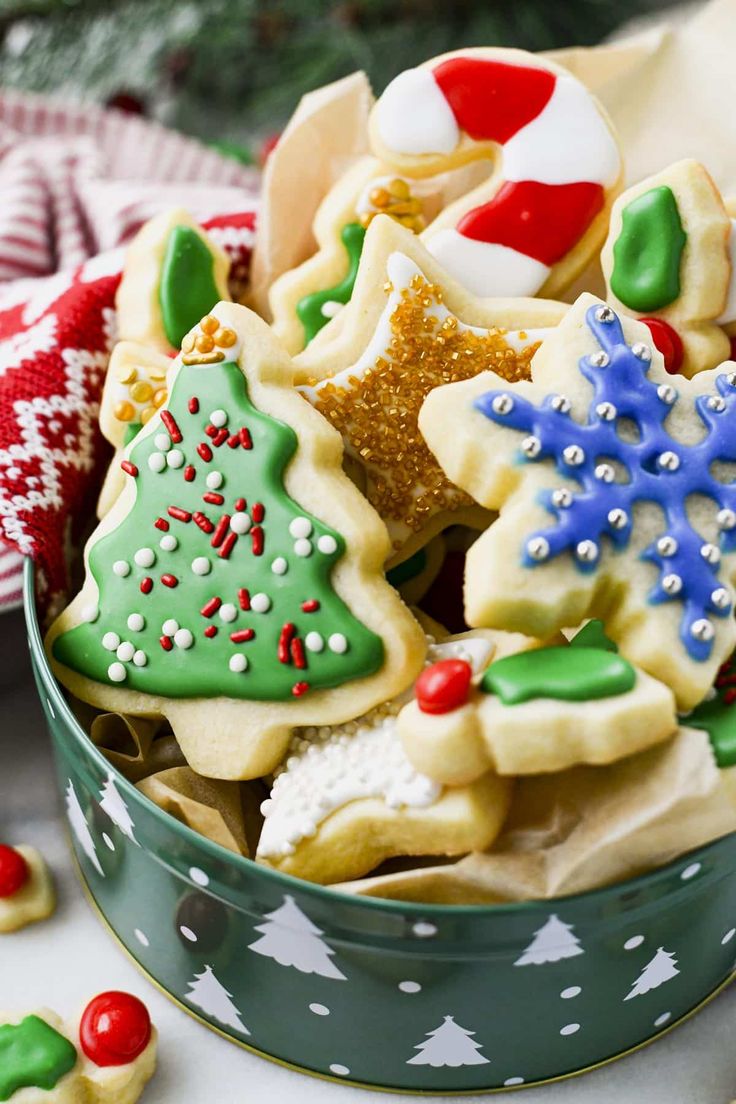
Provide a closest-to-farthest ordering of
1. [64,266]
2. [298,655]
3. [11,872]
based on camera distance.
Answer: [298,655] → [11,872] → [64,266]

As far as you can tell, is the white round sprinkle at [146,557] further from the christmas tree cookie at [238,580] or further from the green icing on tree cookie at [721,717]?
the green icing on tree cookie at [721,717]

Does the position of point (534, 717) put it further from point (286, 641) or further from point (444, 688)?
point (286, 641)

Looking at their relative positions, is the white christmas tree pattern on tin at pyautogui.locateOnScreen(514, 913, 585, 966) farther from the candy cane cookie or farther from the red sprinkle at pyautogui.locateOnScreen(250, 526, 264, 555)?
the candy cane cookie

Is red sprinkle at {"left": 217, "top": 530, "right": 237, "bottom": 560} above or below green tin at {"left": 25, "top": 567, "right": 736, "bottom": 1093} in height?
above

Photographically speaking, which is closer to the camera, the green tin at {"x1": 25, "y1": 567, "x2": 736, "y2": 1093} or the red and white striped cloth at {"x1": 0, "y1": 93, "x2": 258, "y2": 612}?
the green tin at {"x1": 25, "y1": 567, "x2": 736, "y2": 1093}

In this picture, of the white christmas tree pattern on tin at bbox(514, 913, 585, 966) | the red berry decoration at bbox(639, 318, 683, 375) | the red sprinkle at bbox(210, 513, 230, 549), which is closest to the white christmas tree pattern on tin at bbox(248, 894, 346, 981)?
the white christmas tree pattern on tin at bbox(514, 913, 585, 966)

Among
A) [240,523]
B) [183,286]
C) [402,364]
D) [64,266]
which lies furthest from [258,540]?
[64,266]

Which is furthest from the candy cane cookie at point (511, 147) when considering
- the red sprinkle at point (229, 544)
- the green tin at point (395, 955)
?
the green tin at point (395, 955)
